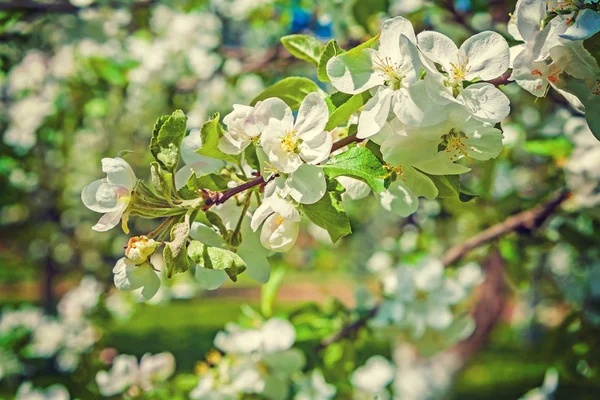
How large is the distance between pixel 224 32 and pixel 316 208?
3.58m

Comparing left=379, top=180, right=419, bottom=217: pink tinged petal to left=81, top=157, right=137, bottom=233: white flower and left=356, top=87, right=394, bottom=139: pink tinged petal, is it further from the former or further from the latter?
left=81, top=157, right=137, bottom=233: white flower

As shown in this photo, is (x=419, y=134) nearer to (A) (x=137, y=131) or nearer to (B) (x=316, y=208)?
(B) (x=316, y=208)

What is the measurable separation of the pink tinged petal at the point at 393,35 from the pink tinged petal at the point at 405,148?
98mm

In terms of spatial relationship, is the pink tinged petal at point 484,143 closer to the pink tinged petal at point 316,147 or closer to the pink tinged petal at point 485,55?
the pink tinged petal at point 485,55

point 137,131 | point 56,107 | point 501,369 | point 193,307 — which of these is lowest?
point 193,307

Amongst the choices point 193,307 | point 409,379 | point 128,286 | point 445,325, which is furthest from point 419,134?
point 193,307

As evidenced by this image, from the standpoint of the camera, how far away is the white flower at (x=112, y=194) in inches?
26.9

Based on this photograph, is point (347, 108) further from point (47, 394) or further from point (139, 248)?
point (47, 394)

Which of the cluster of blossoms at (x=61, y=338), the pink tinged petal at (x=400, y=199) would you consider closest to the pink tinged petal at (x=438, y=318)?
the pink tinged petal at (x=400, y=199)

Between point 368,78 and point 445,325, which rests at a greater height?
point 368,78

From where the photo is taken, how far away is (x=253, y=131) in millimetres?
713

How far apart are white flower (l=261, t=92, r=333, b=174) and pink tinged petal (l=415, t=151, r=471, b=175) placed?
13 cm

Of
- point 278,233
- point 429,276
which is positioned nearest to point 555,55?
point 278,233

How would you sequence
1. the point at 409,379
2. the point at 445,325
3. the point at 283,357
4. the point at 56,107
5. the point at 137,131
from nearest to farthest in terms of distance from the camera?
the point at 283,357 < the point at 445,325 < the point at 56,107 < the point at 409,379 < the point at 137,131
